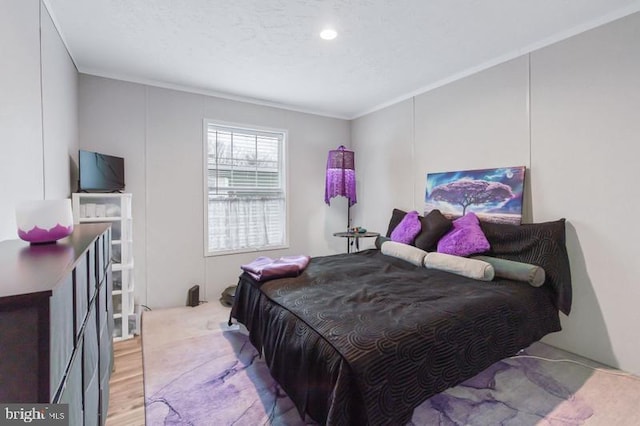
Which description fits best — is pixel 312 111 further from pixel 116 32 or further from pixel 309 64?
pixel 116 32

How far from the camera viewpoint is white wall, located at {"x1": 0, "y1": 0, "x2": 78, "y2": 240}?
132 centimetres

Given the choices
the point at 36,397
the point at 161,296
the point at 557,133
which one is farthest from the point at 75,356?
the point at 557,133

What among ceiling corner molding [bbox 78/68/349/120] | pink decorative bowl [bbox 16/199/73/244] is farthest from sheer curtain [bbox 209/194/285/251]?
pink decorative bowl [bbox 16/199/73/244]

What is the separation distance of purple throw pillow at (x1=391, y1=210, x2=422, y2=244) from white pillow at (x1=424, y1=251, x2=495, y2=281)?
409 mm

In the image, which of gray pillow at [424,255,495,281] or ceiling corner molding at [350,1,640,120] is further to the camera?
gray pillow at [424,255,495,281]

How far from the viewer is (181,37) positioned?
235 cm

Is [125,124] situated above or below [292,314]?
above

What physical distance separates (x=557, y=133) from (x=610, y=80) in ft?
1.47

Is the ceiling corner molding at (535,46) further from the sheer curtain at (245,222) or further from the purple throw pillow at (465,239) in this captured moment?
the sheer curtain at (245,222)

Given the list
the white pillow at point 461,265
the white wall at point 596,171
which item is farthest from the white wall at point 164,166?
the white wall at point 596,171

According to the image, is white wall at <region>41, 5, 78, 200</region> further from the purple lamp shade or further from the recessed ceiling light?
the purple lamp shade

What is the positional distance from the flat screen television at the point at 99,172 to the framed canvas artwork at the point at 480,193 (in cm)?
327

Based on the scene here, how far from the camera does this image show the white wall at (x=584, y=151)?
2088 millimetres

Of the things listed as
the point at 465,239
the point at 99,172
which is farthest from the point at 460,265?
the point at 99,172
